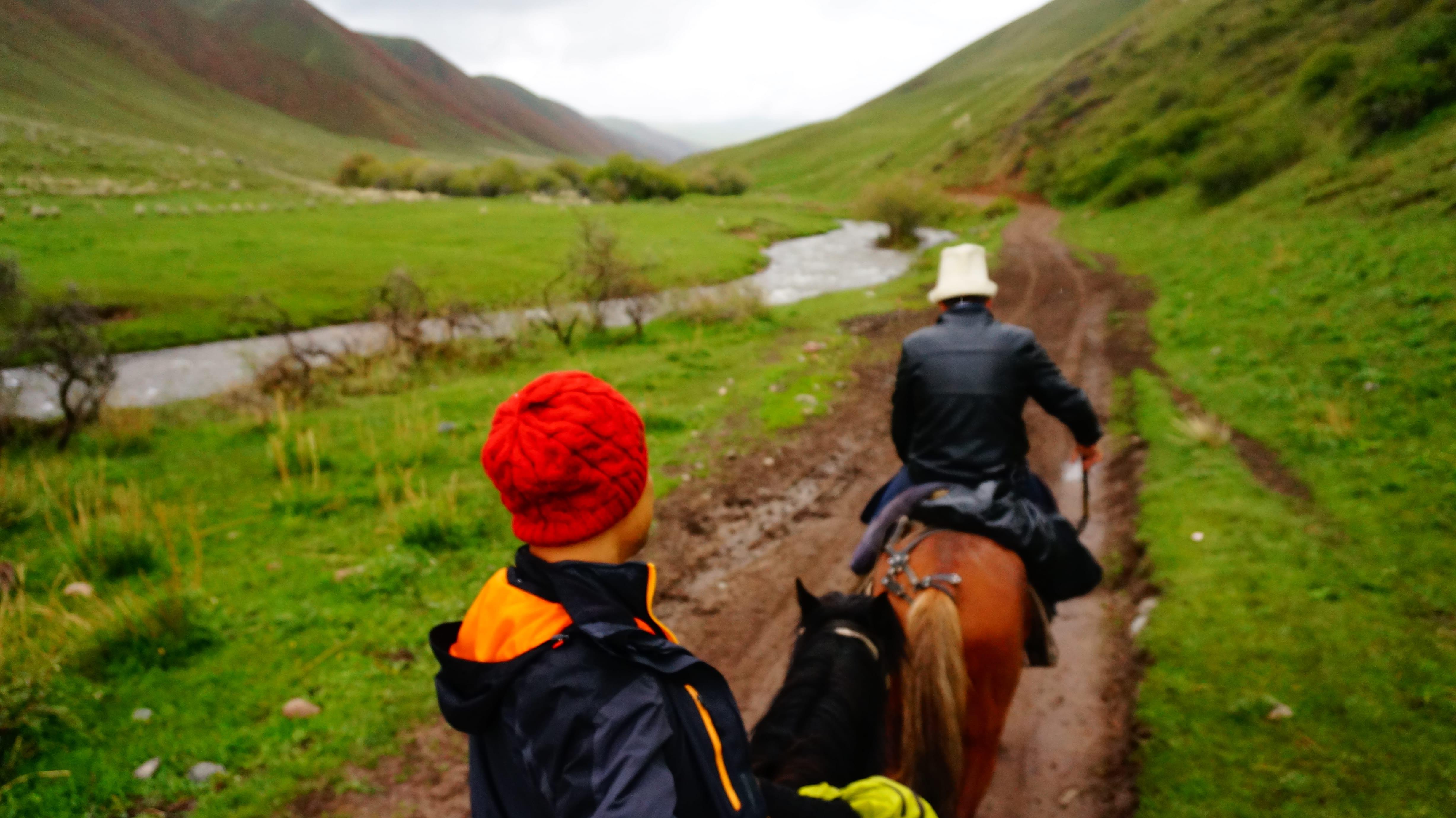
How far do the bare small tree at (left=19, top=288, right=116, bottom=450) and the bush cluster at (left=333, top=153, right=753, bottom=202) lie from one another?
155 feet

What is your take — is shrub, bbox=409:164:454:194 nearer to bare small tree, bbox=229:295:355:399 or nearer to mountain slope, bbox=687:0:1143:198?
mountain slope, bbox=687:0:1143:198

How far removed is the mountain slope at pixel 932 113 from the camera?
237 feet

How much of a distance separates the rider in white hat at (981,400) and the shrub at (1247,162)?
2205cm

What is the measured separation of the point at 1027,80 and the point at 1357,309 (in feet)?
278

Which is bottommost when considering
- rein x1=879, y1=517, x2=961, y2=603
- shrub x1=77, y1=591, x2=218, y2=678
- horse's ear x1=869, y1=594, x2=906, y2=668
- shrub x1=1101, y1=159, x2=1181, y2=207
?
shrub x1=77, y1=591, x2=218, y2=678

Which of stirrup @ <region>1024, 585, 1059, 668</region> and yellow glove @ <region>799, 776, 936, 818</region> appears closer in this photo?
yellow glove @ <region>799, 776, 936, 818</region>

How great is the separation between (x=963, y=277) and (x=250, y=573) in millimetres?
6518

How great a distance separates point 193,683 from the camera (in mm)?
4305

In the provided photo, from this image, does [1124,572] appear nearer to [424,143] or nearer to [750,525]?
[750,525]

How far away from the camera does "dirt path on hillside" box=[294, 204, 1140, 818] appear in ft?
12.2

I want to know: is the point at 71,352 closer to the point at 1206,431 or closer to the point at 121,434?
the point at 121,434

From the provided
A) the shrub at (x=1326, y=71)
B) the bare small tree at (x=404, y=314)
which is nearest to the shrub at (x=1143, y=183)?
the shrub at (x=1326, y=71)

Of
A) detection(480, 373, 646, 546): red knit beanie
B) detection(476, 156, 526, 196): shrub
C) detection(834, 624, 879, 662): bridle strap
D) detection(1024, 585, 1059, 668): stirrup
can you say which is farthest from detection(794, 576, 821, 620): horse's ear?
detection(476, 156, 526, 196): shrub

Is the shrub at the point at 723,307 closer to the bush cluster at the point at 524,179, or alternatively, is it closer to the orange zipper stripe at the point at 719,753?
the orange zipper stripe at the point at 719,753
